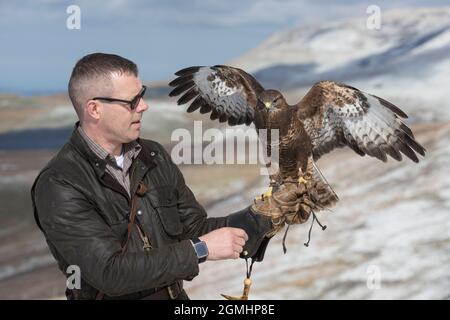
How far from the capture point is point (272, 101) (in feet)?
10.6

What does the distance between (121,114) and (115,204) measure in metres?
0.28

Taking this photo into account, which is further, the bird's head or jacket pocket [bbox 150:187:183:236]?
the bird's head

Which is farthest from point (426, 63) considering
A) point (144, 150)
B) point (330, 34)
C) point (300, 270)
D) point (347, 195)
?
point (144, 150)

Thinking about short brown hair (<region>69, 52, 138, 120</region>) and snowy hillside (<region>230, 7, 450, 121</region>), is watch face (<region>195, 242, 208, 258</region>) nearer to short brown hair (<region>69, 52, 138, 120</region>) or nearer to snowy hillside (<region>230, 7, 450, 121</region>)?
short brown hair (<region>69, 52, 138, 120</region>)

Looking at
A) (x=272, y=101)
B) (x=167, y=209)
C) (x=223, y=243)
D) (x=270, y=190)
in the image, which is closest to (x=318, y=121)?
(x=272, y=101)

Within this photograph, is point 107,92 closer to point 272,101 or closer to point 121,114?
point 121,114

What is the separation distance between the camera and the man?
2.14 metres

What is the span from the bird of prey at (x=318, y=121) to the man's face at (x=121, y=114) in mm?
955

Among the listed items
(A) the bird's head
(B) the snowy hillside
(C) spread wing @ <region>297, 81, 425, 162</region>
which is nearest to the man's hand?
(A) the bird's head

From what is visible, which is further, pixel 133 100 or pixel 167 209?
pixel 167 209

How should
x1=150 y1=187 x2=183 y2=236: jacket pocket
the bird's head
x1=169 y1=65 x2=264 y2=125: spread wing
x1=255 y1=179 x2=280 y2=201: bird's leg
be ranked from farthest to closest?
1. x1=169 y1=65 x2=264 y2=125: spread wing
2. the bird's head
3. x1=255 y1=179 x2=280 y2=201: bird's leg
4. x1=150 y1=187 x2=183 y2=236: jacket pocket

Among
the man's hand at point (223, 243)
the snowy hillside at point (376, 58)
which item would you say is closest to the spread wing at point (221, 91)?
the man's hand at point (223, 243)

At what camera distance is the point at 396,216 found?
25.7 ft

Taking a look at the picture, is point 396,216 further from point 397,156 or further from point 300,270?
point 397,156
